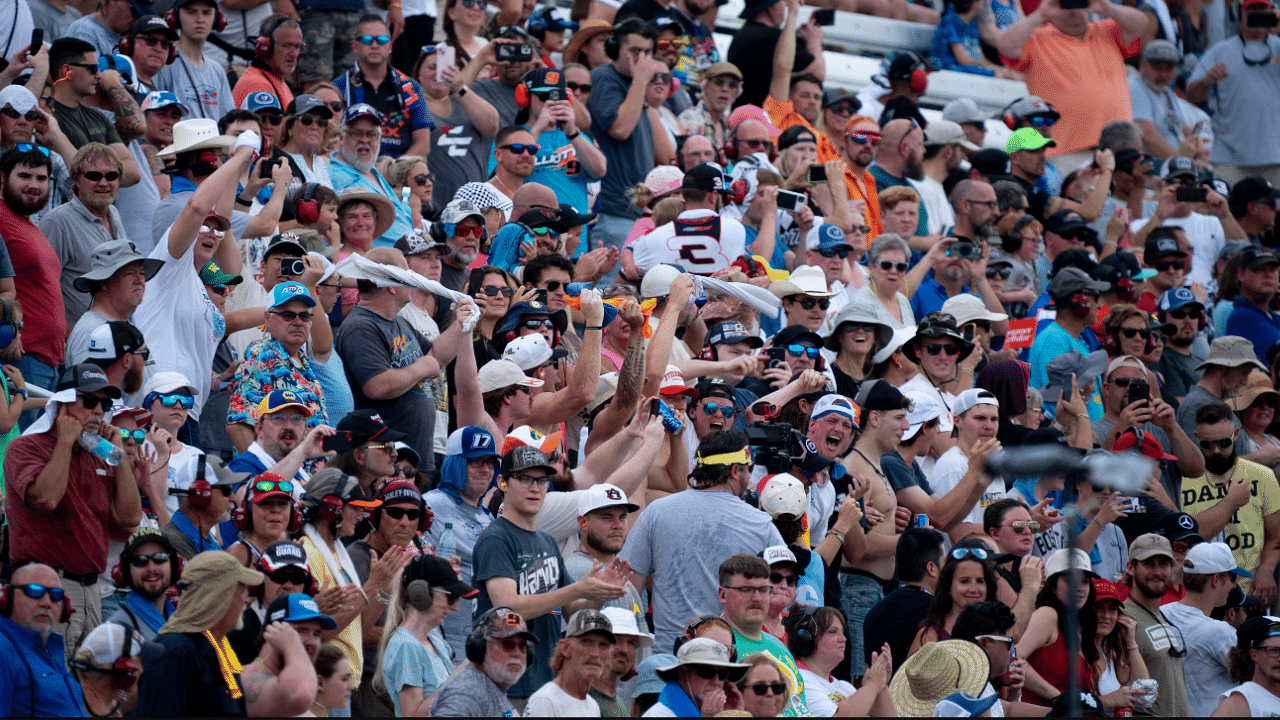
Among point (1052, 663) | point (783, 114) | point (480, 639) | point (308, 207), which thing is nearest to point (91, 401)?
point (480, 639)

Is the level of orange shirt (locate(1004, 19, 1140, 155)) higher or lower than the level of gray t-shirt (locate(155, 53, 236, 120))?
lower

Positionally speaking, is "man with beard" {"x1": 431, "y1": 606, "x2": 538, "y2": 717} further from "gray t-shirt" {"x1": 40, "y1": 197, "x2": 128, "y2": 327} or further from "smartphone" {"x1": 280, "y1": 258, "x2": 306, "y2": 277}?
"gray t-shirt" {"x1": 40, "y1": 197, "x2": 128, "y2": 327}

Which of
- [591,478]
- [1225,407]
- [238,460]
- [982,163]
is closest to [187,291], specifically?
[238,460]

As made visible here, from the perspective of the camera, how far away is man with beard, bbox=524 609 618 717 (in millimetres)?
6727

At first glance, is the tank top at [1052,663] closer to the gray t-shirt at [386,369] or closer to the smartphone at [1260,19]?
the gray t-shirt at [386,369]

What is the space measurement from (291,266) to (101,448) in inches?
87.9

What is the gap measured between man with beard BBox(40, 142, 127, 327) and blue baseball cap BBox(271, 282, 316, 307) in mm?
1199

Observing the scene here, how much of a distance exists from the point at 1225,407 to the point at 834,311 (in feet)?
8.67

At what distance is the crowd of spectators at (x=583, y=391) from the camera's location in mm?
6930

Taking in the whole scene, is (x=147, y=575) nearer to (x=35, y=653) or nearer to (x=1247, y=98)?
(x=35, y=653)

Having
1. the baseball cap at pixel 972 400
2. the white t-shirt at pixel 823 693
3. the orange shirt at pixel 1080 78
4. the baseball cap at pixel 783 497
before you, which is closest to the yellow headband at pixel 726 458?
the baseball cap at pixel 783 497

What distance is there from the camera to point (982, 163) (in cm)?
1461

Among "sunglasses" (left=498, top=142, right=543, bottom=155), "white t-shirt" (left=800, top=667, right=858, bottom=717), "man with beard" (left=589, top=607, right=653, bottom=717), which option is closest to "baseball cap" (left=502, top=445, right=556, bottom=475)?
"man with beard" (left=589, top=607, right=653, bottom=717)

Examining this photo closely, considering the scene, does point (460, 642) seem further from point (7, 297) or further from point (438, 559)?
point (7, 297)
